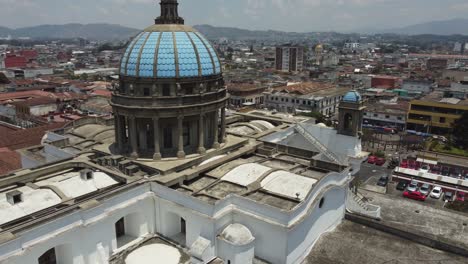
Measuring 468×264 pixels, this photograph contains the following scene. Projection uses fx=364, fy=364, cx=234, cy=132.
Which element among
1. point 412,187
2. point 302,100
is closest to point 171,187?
point 412,187

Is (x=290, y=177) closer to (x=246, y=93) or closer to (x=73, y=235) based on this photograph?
(x=73, y=235)

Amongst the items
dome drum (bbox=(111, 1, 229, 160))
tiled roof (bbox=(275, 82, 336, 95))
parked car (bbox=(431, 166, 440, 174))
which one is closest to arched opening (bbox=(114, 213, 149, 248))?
dome drum (bbox=(111, 1, 229, 160))

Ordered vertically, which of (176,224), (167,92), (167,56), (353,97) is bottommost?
(176,224)

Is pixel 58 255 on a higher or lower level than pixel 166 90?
lower

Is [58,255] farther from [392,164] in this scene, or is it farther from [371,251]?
[392,164]

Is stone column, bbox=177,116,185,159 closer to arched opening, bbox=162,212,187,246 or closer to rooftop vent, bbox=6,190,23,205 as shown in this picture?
arched opening, bbox=162,212,187,246

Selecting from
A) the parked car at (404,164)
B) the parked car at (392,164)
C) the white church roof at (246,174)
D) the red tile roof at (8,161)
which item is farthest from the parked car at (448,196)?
the red tile roof at (8,161)
